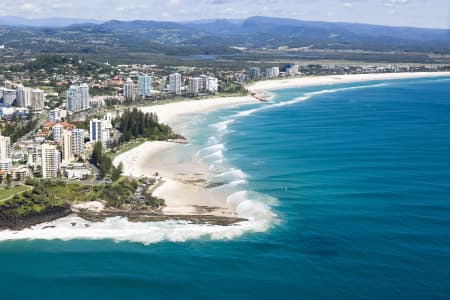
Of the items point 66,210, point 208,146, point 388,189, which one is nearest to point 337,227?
point 388,189

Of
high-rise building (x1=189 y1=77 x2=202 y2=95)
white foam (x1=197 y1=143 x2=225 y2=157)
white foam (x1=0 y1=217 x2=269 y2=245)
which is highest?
high-rise building (x1=189 y1=77 x2=202 y2=95)

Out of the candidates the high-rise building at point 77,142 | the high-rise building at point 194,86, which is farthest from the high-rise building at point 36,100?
the high-rise building at point 77,142

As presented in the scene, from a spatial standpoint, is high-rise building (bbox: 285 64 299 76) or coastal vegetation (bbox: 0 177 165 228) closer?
coastal vegetation (bbox: 0 177 165 228)

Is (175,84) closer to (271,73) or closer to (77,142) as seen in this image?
(271,73)

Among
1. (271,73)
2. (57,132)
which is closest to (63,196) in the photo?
(57,132)

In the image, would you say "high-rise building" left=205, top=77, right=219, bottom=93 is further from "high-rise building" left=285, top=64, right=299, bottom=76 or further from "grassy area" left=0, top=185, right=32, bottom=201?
"grassy area" left=0, top=185, right=32, bottom=201

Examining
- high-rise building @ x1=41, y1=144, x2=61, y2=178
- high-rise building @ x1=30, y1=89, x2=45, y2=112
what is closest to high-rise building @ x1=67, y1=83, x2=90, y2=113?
high-rise building @ x1=30, y1=89, x2=45, y2=112
